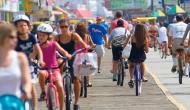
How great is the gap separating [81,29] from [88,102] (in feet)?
5.49

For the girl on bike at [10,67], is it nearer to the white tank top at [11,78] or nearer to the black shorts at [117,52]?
the white tank top at [11,78]

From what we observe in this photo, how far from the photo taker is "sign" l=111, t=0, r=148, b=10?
6260 inches

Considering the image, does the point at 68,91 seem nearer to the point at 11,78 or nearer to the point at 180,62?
the point at 11,78

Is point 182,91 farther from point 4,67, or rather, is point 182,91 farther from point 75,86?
point 4,67

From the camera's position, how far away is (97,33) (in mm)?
23484

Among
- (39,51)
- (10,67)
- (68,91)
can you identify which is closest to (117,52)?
(68,91)

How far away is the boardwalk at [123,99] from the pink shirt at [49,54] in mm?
2651

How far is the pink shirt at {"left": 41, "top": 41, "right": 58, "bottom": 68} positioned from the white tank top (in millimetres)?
4408

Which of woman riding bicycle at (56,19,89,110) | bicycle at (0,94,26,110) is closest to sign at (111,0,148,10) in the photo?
woman riding bicycle at (56,19,89,110)

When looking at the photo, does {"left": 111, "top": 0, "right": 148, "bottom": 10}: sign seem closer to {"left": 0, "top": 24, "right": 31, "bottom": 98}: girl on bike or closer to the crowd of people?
the crowd of people

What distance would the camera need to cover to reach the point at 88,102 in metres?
16.1

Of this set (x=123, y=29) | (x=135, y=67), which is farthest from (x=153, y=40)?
(x=135, y=67)

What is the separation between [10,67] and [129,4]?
15213cm

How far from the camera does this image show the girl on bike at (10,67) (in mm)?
7773
